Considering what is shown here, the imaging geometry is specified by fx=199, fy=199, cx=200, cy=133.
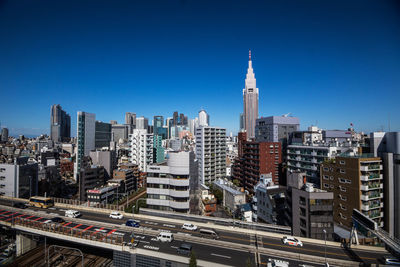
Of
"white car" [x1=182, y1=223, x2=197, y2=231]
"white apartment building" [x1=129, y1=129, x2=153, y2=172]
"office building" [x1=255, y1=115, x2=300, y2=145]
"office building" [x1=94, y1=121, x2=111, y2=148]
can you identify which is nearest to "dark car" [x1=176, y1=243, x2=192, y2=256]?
"white car" [x1=182, y1=223, x2=197, y2=231]

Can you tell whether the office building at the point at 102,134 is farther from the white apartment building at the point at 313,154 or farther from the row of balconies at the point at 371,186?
the row of balconies at the point at 371,186

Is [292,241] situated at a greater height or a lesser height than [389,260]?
lesser

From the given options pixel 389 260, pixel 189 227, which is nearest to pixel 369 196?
pixel 389 260

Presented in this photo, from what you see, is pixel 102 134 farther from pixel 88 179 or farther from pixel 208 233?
pixel 208 233

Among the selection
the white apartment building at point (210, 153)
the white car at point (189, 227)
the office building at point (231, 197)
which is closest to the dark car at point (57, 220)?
the white car at point (189, 227)

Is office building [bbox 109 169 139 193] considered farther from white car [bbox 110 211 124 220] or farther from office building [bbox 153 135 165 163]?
white car [bbox 110 211 124 220]
